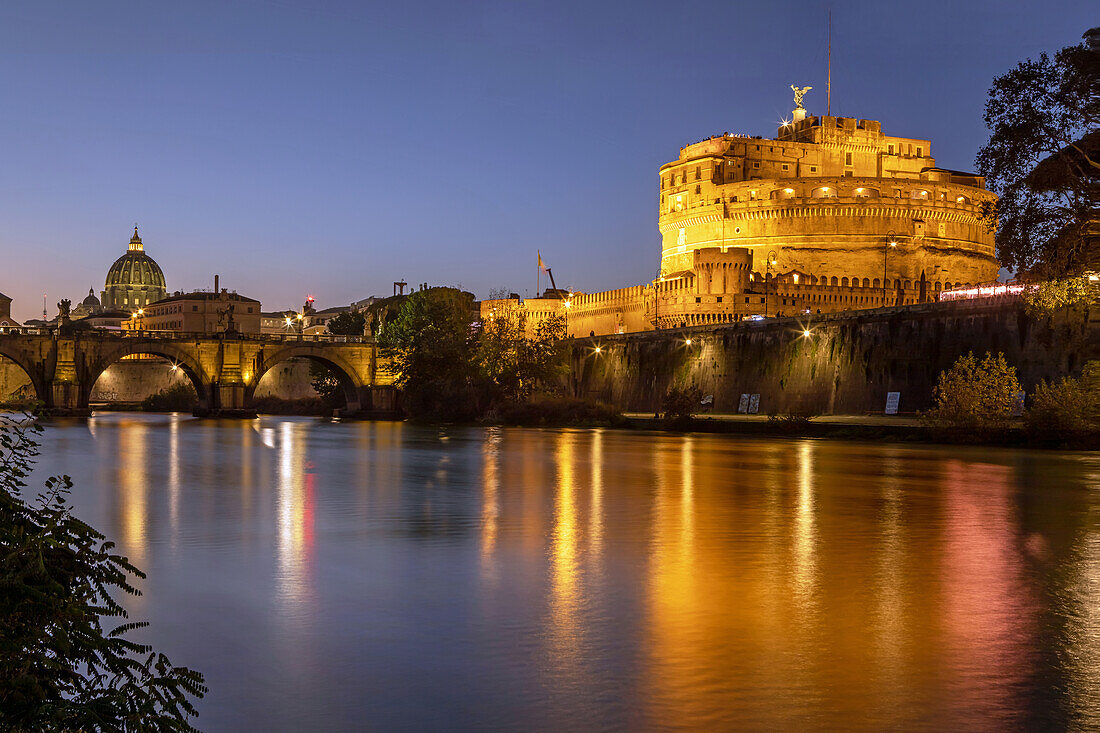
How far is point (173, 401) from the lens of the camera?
9425cm

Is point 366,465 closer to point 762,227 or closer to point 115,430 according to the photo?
point 115,430

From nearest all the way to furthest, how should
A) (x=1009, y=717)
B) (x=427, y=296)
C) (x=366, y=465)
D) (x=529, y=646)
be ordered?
(x=1009, y=717) < (x=529, y=646) < (x=366, y=465) < (x=427, y=296)

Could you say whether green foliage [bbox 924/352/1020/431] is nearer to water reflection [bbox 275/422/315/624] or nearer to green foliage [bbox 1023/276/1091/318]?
green foliage [bbox 1023/276/1091/318]

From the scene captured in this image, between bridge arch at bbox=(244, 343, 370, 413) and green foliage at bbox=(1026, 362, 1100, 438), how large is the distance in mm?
53109

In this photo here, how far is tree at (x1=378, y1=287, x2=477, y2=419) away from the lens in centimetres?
6381

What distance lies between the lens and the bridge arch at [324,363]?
248ft

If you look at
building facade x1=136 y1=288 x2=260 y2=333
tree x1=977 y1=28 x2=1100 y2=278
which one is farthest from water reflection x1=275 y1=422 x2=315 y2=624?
building facade x1=136 y1=288 x2=260 y2=333

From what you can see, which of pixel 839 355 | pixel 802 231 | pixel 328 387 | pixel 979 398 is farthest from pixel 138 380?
pixel 979 398

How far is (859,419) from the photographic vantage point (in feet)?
144

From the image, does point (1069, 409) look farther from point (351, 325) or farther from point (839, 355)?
point (351, 325)

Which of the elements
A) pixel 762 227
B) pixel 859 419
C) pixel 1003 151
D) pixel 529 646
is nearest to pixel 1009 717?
pixel 529 646

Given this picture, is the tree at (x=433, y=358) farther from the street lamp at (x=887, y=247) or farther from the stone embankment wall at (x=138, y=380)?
the street lamp at (x=887, y=247)

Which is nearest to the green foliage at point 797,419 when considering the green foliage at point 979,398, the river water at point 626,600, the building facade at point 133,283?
the green foliage at point 979,398

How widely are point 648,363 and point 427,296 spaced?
18271mm
